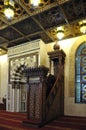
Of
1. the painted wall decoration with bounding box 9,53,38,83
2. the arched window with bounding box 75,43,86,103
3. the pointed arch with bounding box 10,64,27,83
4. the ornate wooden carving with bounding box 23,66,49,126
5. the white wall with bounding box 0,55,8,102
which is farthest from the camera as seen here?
the white wall with bounding box 0,55,8,102

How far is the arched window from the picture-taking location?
17.3 feet

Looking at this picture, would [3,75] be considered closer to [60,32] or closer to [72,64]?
[72,64]

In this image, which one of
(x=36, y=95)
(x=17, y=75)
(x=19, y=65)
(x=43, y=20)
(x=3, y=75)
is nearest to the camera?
(x=36, y=95)

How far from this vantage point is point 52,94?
12.3 feet

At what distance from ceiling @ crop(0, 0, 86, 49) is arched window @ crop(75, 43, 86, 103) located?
0.62 m

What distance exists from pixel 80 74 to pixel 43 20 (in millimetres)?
Answer: 2088

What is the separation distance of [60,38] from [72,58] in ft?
2.64

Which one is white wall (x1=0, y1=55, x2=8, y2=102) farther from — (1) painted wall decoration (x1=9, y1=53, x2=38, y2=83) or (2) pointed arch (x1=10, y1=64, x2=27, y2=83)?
(2) pointed arch (x1=10, y1=64, x2=27, y2=83)

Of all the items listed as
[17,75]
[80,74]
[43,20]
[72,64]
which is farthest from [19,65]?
[80,74]

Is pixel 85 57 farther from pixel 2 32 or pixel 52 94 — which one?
pixel 2 32

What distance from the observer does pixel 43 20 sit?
4832 millimetres

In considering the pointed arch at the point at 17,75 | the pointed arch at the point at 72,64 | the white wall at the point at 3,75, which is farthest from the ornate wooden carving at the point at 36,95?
the white wall at the point at 3,75

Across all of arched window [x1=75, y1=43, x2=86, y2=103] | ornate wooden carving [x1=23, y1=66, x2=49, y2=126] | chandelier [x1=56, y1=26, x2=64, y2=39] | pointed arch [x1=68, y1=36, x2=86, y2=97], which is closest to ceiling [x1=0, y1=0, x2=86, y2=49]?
chandelier [x1=56, y1=26, x2=64, y2=39]

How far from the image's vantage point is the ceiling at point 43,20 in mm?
4069
